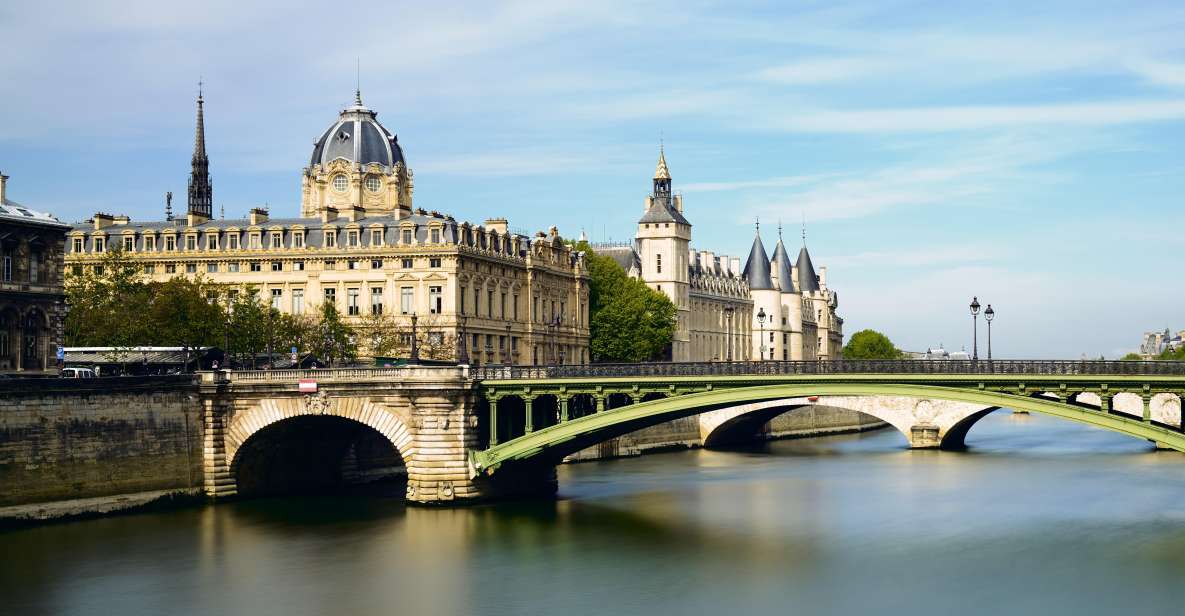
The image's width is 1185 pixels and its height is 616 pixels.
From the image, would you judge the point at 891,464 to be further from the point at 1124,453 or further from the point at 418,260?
the point at 418,260

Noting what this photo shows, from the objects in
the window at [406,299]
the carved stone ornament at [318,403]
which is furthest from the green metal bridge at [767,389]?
the window at [406,299]

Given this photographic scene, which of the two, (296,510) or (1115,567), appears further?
(296,510)

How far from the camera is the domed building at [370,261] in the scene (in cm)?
9662

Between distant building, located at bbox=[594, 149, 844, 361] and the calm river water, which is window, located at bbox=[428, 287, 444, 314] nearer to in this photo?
the calm river water

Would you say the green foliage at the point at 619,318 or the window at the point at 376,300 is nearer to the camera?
the window at the point at 376,300

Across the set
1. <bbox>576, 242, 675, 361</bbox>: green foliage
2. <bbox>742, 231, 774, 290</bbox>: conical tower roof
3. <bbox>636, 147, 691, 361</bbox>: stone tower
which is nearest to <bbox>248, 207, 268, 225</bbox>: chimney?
<bbox>576, 242, 675, 361</bbox>: green foliage

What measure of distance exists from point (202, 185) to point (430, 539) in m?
77.7

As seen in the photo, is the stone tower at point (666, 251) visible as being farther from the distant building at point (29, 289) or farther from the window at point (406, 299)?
the distant building at point (29, 289)

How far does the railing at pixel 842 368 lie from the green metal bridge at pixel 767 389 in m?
0.05

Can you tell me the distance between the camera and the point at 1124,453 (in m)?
92.1

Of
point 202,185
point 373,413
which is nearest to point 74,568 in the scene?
point 373,413

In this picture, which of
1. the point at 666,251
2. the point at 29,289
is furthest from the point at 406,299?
the point at 666,251

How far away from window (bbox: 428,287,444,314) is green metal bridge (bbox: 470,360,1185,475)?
29012 mm

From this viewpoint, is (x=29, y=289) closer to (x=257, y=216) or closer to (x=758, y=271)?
(x=257, y=216)
